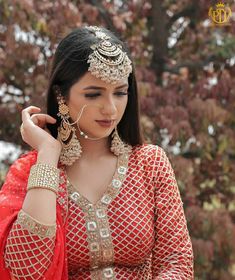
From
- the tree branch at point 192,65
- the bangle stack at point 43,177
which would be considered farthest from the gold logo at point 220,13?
the bangle stack at point 43,177

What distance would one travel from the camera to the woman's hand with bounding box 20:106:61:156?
239cm

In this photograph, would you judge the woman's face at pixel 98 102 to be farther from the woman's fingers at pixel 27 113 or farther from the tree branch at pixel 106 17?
the tree branch at pixel 106 17

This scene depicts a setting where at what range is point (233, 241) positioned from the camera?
14.6 ft

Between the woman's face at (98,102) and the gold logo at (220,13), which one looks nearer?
the woman's face at (98,102)

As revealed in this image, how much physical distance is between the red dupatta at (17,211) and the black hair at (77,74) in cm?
18

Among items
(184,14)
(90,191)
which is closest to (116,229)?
(90,191)

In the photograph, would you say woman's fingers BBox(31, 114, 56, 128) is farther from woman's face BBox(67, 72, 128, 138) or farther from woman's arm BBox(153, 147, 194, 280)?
woman's arm BBox(153, 147, 194, 280)

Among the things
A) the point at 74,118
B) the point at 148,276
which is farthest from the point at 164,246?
the point at 74,118

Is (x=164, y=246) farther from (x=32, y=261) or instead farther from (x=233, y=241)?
(x=233, y=241)

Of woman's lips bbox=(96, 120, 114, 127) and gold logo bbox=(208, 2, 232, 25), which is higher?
gold logo bbox=(208, 2, 232, 25)

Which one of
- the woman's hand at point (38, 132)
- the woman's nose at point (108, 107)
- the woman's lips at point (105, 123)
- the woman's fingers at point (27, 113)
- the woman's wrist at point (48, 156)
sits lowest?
the woman's wrist at point (48, 156)

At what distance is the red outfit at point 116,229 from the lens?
2.31 metres

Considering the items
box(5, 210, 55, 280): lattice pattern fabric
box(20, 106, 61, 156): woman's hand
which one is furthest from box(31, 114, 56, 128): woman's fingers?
box(5, 210, 55, 280): lattice pattern fabric

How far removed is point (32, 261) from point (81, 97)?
53 centimetres
